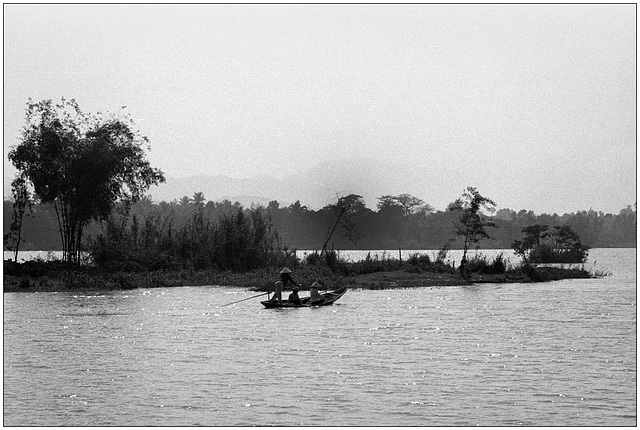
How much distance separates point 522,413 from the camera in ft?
53.1

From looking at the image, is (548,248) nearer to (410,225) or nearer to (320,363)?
(320,363)

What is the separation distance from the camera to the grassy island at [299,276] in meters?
42.2

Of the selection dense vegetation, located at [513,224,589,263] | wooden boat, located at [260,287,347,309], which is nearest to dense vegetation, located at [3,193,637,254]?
dense vegetation, located at [513,224,589,263]

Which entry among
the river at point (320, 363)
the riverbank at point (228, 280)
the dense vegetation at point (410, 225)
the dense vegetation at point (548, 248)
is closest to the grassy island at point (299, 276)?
the riverbank at point (228, 280)

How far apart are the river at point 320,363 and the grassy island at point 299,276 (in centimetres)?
590

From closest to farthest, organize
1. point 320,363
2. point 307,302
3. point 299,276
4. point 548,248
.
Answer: point 320,363
point 307,302
point 299,276
point 548,248

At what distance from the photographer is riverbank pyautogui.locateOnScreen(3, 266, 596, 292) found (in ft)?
136

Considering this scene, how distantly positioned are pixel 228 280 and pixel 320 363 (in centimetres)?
2391

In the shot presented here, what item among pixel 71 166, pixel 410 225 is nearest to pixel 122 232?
pixel 71 166

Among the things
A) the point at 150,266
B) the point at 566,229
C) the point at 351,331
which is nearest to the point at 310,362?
the point at 351,331

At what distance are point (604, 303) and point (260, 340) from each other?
56.8ft

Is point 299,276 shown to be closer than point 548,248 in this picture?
Yes

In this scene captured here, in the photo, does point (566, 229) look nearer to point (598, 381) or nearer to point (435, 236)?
point (598, 381)

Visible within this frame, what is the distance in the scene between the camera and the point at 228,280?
147 ft
